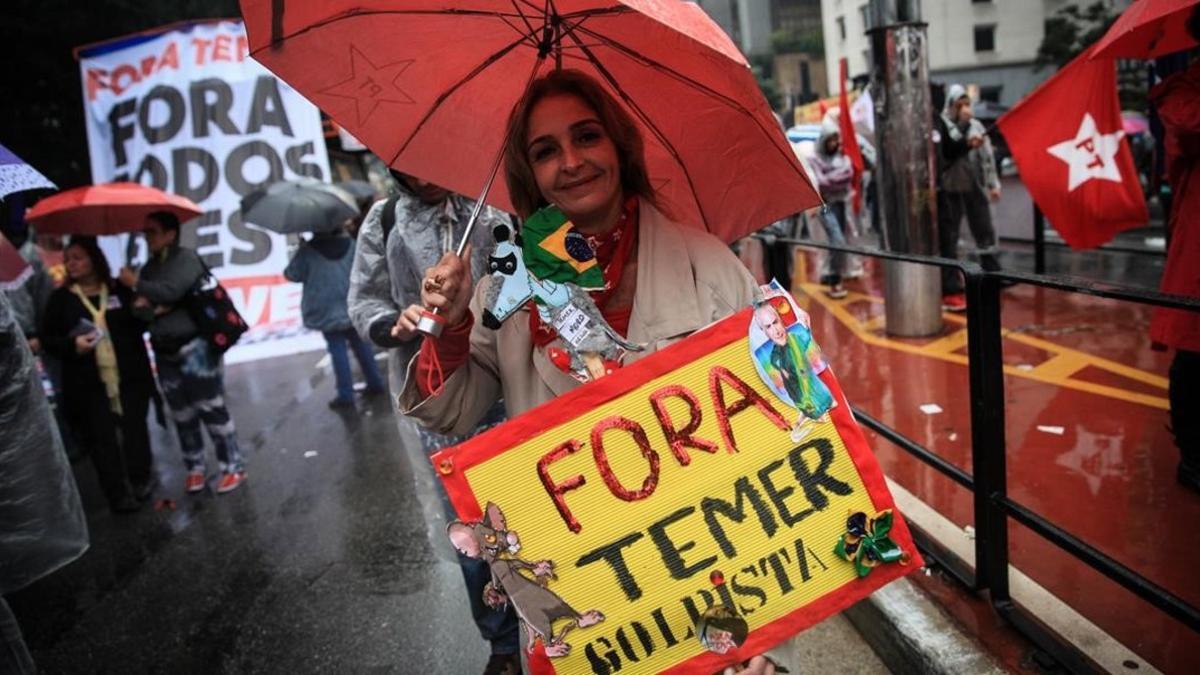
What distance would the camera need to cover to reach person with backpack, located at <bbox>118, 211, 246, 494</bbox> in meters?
4.98

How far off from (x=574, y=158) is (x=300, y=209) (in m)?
5.81

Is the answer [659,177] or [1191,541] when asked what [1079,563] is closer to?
[1191,541]

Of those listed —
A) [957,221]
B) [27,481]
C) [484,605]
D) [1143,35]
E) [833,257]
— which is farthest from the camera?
[833,257]

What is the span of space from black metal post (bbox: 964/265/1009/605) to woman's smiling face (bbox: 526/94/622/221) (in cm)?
136

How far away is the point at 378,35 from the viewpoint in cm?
175

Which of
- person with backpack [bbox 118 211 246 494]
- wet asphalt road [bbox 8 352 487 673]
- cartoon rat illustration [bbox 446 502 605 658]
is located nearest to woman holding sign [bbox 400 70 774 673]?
cartoon rat illustration [bbox 446 502 605 658]

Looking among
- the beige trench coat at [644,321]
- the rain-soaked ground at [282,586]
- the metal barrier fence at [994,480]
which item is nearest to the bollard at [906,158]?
the metal barrier fence at [994,480]

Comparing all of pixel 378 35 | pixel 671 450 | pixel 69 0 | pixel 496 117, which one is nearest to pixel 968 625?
pixel 671 450

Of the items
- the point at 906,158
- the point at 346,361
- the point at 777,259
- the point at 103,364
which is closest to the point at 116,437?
the point at 103,364

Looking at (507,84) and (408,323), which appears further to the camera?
(507,84)

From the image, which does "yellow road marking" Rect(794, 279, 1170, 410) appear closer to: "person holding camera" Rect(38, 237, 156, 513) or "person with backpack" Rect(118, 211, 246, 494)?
"person with backpack" Rect(118, 211, 246, 494)

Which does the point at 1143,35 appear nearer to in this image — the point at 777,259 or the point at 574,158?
the point at 777,259

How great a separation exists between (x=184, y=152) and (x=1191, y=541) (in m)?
12.3

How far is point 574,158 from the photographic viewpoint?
5.66ft
